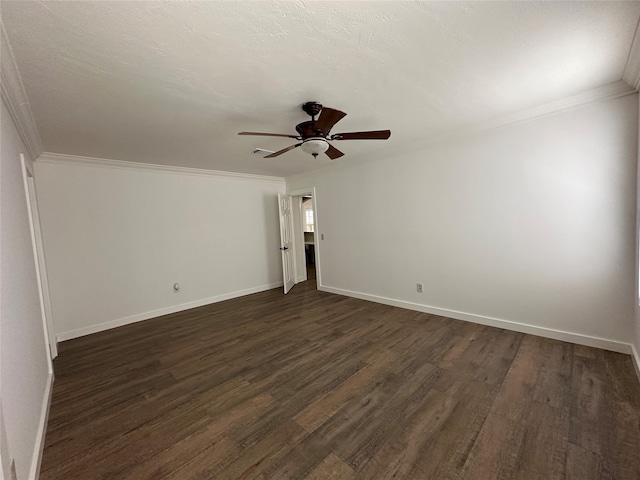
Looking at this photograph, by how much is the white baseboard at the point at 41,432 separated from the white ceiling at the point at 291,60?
7.57 ft

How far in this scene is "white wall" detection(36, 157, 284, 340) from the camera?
346 centimetres

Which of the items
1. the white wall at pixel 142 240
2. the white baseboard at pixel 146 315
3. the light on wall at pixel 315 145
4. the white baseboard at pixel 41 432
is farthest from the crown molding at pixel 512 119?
the white baseboard at pixel 41 432

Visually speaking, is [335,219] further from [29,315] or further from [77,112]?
[29,315]

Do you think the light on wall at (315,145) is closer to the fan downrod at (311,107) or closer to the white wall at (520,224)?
the fan downrod at (311,107)

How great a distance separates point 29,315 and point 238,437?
175 centimetres

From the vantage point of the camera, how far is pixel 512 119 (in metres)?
2.86

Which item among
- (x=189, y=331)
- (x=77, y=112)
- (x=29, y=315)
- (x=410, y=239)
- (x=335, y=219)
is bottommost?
(x=189, y=331)

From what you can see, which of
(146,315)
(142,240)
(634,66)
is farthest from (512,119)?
(146,315)

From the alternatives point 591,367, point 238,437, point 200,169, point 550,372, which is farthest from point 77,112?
point 591,367

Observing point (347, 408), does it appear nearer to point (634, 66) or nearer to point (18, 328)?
point (18, 328)

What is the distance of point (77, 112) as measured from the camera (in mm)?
2266

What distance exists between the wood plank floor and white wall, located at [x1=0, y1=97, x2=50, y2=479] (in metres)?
0.26

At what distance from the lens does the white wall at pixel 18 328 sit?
1292 millimetres

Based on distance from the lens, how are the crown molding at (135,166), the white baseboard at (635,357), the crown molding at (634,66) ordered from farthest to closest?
the crown molding at (135,166) → the white baseboard at (635,357) → the crown molding at (634,66)
